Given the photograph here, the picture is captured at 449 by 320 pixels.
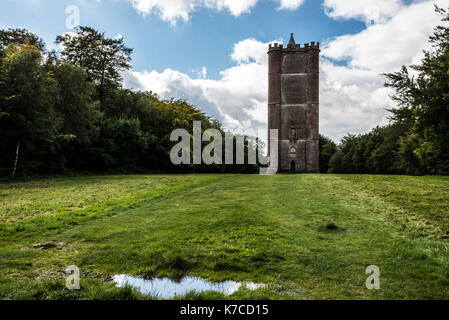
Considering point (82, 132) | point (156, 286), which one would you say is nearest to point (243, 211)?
point (156, 286)

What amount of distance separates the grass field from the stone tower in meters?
33.2

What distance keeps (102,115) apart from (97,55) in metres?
10.9

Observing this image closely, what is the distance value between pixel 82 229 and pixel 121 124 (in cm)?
2608

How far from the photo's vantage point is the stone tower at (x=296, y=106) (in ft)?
141

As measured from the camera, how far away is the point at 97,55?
37.2 metres

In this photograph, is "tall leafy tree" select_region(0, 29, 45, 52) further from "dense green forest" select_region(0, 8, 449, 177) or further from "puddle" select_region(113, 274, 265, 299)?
"puddle" select_region(113, 274, 265, 299)

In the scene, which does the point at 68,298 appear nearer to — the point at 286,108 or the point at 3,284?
the point at 3,284

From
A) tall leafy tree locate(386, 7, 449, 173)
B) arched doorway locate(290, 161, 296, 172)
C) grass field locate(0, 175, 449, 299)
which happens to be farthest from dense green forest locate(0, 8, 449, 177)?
arched doorway locate(290, 161, 296, 172)

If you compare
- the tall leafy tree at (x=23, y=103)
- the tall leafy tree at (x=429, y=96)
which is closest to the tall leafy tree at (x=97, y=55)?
the tall leafy tree at (x=23, y=103)

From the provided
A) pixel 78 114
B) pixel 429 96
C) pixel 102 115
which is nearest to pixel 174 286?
pixel 429 96

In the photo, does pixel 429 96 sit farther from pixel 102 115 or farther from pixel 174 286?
pixel 102 115

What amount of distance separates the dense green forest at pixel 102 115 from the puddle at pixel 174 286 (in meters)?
8.89

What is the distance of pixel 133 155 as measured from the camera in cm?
3362

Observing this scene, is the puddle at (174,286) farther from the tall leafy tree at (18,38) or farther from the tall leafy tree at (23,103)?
the tall leafy tree at (18,38)
